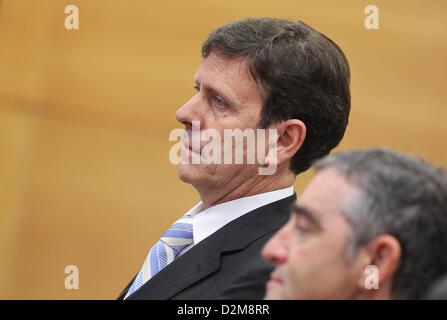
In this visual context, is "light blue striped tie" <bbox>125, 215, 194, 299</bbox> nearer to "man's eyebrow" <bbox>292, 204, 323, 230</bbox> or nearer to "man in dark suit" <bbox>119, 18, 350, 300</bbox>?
"man in dark suit" <bbox>119, 18, 350, 300</bbox>

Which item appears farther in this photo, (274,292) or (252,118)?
(252,118)

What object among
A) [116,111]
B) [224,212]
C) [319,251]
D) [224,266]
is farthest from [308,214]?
[116,111]

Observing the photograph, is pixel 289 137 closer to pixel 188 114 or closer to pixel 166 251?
pixel 188 114

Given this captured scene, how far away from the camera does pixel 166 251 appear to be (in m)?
1.91

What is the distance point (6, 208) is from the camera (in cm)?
416

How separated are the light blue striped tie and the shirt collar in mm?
36

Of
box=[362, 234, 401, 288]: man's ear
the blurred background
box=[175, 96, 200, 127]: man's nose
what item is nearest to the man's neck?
box=[175, 96, 200, 127]: man's nose

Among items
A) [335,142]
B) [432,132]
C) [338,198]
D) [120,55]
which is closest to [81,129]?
[120,55]

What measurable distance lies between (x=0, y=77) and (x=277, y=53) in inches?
102

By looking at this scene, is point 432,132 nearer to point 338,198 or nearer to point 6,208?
point 6,208

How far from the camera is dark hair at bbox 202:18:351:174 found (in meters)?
1.90

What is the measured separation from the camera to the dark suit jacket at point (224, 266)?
1650mm

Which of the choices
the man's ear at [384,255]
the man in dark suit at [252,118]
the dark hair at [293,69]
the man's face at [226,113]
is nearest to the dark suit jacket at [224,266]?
the man in dark suit at [252,118]

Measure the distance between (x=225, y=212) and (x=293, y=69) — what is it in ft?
1.20
